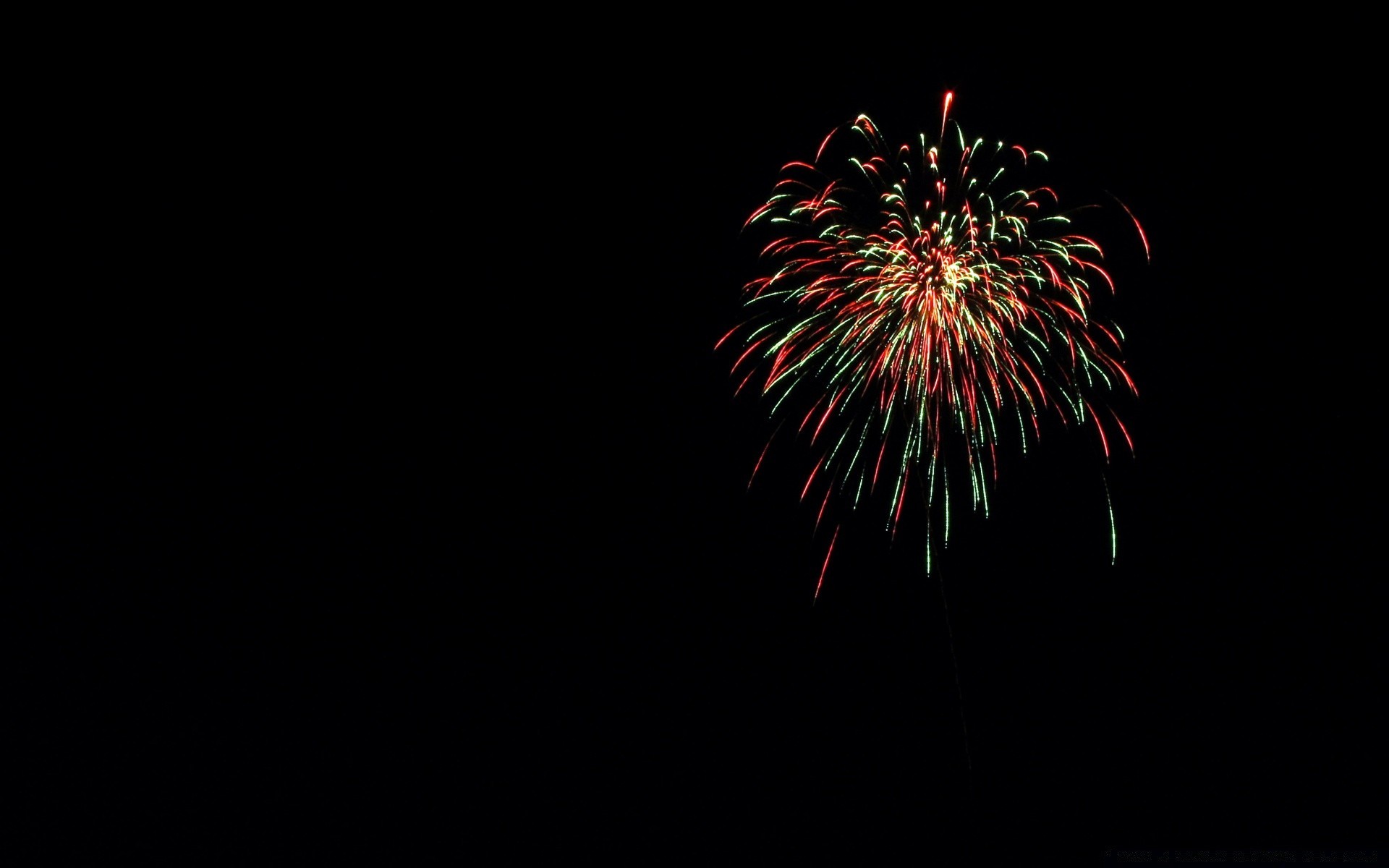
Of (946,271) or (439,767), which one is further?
(439,767)

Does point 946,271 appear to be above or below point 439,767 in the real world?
above

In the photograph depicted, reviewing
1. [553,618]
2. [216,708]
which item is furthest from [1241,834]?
[216,708]

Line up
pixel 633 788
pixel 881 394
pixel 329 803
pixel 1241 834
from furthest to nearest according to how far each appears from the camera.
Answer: pixel 633 788
pixel 329 803
pixel 1241 834
pixel 881 394

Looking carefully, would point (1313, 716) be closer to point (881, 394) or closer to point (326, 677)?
point (881, 394)

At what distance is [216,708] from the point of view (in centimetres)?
3198

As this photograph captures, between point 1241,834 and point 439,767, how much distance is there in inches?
831

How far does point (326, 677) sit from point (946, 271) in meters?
27.4

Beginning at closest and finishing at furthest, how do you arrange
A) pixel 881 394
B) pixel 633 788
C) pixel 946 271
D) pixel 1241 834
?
pixel 946 271, pixel 881 394, pixel 1241 834, pixel 633 788

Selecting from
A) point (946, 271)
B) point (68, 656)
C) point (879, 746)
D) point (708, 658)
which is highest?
point (946, 271)

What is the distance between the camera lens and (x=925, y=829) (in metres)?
31.2

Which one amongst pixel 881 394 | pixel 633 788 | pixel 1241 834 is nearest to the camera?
pixel 881 394

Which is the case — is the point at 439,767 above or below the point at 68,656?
below

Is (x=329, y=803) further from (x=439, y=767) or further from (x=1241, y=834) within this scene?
(x=1241, y=834)

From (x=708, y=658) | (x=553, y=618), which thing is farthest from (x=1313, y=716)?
(x=553, y=618)
